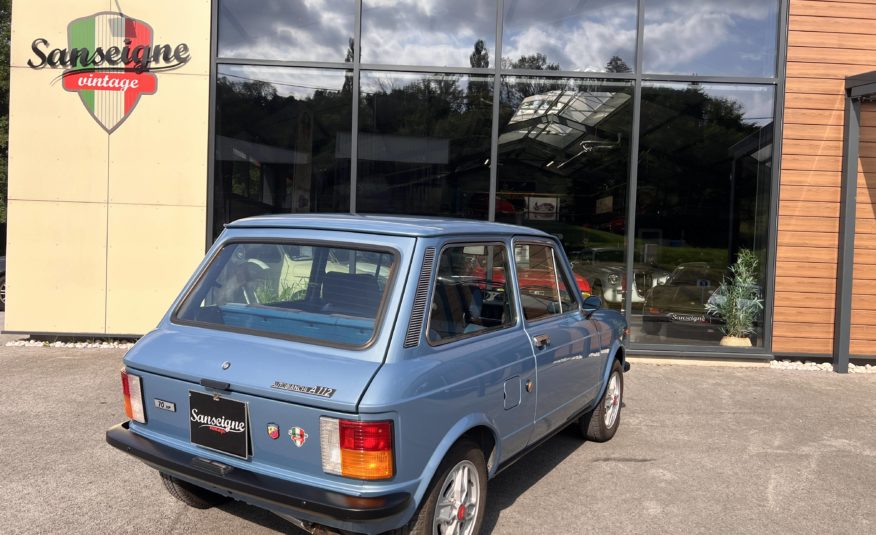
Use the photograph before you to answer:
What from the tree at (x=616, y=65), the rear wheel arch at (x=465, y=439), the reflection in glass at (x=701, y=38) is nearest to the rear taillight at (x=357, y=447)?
the rear wheel arch at (x=465, y=439)

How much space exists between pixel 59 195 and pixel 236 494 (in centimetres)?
686

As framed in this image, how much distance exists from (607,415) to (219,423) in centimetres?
334

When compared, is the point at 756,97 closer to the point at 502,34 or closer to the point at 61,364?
the point at 502,34

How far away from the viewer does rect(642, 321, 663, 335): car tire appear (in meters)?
8.97

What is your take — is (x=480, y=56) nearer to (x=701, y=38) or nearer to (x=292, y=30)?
(x=292, y=30)

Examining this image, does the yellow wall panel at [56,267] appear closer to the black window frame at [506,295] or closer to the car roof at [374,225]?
the car roof at [374,225]

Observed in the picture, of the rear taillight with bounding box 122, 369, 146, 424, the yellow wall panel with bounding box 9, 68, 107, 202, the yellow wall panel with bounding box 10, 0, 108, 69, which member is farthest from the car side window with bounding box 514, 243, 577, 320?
the yellow wall panel with bounding box 10, 0, 108, 69

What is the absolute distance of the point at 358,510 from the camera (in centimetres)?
279

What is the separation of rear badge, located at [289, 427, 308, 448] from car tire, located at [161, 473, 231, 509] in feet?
3.80

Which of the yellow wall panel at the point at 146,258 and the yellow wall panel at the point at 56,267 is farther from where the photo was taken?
the yellow wall panel at the point at 146,258

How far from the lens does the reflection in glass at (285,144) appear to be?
8.84 meters

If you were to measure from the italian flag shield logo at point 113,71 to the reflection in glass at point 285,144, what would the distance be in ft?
3.62

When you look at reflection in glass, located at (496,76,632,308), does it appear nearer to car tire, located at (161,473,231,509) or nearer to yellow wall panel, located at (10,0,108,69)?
yellow wall panel, located at (10,0,108,69)

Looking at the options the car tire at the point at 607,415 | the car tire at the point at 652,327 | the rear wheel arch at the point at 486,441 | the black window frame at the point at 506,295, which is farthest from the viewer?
the car tire at the point at 652,327
